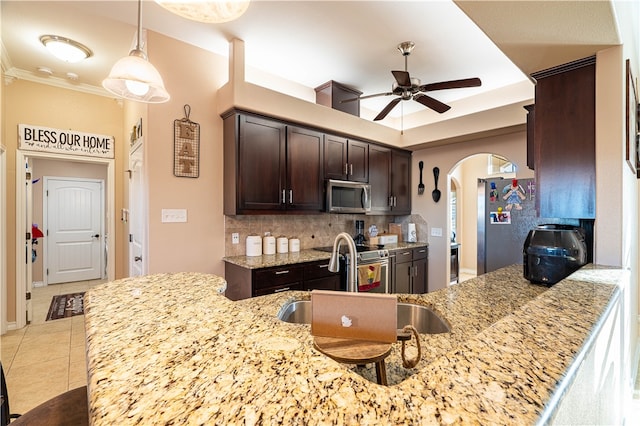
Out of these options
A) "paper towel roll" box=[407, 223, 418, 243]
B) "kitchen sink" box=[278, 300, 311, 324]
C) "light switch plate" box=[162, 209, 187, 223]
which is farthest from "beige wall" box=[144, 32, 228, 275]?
"paper towel roll" box=[407, 223, 418, 243]

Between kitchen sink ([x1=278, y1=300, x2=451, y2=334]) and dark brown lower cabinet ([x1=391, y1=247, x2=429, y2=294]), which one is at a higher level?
kitchen sink ([x1=278, y1=300, x2=451, y2=334])

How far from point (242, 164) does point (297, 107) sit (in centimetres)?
90

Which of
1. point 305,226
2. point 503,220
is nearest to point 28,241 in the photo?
point 305,226

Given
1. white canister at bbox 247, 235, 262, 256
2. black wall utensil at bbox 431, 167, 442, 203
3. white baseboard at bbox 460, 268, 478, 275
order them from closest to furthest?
white canister at bbox 247, 235, 262, 256, black wall utensil at bbox 431, 167, 442, 203, white baseboard at bbox 460, 268, 478, 275

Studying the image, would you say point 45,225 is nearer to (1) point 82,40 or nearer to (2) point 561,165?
(1) point 82,40

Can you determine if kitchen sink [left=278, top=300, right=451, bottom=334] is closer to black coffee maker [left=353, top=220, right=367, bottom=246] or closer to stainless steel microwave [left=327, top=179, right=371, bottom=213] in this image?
stainless steel microwave [left=327, top=179, right=371, bottom=213]

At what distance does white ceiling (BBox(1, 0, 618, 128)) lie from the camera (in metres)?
1.52

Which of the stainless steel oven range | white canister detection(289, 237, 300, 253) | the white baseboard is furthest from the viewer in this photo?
the white baseboard

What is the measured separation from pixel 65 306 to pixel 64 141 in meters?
2.36

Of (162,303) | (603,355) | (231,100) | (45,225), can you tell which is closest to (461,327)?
(603,355)

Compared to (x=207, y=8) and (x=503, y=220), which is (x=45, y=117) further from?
(x=503, y=220)

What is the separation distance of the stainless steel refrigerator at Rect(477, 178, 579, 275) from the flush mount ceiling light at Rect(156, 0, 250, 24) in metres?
3.68

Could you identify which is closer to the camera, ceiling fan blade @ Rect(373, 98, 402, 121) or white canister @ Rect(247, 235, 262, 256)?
ceiling fan blade @ Rect(373, 98, 402, 121)

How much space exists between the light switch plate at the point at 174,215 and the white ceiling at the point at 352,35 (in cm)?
163
